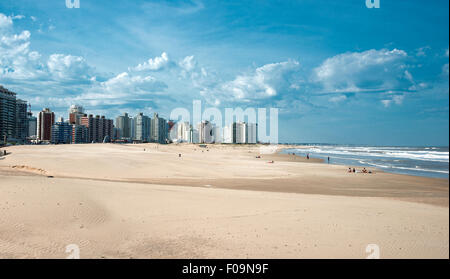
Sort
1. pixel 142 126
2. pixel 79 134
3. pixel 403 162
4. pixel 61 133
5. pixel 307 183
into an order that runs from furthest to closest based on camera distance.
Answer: pixel 142 126
pixel 79 134
pixel 61 133
pixel 403 162
pixel 307 183

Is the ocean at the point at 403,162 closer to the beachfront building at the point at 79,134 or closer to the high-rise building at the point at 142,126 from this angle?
the beachfront building at the point at 79,134

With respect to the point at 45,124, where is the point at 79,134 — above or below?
below

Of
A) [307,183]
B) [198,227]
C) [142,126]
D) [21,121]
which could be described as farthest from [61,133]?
[198,227]

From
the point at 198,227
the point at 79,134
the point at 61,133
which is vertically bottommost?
the point at 198,227

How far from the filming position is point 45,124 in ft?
476

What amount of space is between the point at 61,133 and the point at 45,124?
18.1m

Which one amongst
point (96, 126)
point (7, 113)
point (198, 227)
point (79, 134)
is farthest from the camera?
point (96, 126)

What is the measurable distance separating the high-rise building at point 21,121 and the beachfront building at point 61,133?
13.0m

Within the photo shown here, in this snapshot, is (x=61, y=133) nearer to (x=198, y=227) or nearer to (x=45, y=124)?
(x=45, y=124)

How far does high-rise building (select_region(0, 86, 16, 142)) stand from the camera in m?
104

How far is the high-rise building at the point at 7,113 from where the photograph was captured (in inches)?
4097

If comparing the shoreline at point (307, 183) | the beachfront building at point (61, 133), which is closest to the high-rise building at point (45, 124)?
the beachfront building at point (61, 133)

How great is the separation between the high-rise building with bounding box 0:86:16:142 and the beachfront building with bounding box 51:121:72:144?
22361mm

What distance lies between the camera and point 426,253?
680 cm
